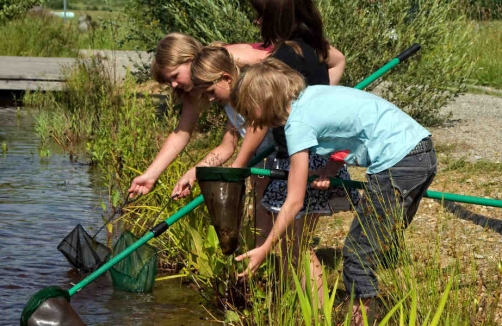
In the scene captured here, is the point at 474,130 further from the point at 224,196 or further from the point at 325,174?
the point at 224,196

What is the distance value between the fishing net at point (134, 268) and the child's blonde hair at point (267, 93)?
1715 millimetres

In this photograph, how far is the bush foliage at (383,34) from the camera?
8984mm

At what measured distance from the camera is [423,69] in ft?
31.2

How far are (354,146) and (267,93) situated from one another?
495 mm

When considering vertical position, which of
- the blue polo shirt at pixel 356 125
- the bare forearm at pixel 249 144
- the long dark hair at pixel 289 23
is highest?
the long dark hair at pixel 289 23

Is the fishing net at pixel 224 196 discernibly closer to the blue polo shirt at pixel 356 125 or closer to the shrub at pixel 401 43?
the blue polo shirt at pixel 356 125

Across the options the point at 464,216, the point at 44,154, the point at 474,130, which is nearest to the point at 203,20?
the point at 44,154

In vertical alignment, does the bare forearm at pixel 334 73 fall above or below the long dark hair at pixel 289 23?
below

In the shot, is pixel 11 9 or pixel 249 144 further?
pixel 11 9

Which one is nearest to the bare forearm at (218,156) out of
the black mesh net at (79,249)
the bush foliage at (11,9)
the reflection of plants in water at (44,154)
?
the black mesh net at (79,249)

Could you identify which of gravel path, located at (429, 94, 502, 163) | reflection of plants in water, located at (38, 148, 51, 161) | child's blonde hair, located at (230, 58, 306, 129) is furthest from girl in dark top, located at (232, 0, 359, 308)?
reflection of plants in water, located at (38, 148, 51, 161)

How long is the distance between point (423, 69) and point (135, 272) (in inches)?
197

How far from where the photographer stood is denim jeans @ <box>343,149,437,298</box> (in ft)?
13.2

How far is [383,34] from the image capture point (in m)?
9.16
